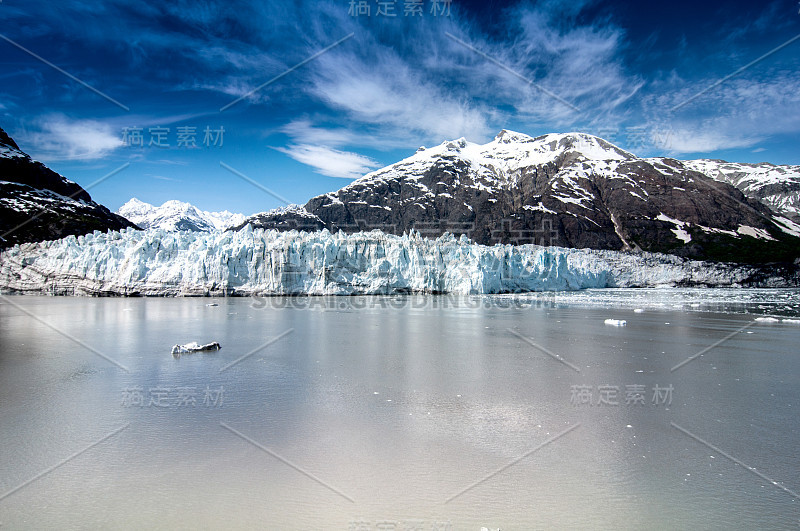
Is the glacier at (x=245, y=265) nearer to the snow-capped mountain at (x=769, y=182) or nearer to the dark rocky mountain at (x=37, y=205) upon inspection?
the dark rocky mountain at (x=37, y=205)

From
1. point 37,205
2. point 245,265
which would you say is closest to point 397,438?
point 245,265

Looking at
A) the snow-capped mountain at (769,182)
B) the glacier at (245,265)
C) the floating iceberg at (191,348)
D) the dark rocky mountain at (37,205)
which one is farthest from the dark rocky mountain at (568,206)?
the floating iceberg at (191,348)

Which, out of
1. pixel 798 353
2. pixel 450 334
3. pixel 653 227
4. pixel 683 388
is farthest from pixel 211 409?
pixel 653 227

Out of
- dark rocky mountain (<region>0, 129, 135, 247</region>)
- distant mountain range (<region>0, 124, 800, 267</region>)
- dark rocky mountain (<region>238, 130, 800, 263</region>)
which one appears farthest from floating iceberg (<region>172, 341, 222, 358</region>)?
dark rocky mountain (<region>238, 130, 800, 263</region>)

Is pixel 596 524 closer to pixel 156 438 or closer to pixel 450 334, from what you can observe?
pixel 156 438

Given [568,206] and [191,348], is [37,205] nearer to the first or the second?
[191,348]
